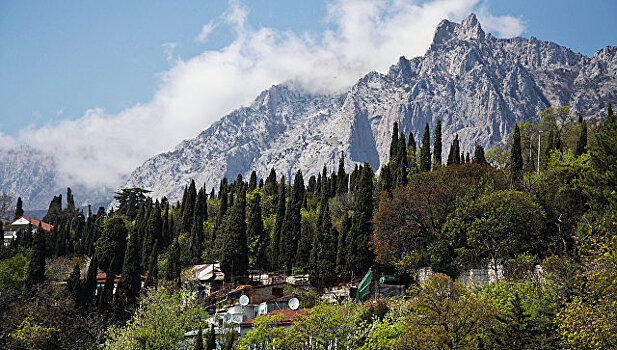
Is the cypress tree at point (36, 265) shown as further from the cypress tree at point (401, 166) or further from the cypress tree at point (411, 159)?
the cypress tree at point (411, 159)

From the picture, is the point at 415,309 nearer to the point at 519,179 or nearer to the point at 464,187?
the point at 464,187

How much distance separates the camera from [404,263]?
139 ft

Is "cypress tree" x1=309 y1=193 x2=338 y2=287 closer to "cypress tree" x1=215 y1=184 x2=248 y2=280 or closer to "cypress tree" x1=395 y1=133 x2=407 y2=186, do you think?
"cypress tree" x1=395 y1=133 x2=407 y2=186

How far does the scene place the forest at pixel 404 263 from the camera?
88.2ft

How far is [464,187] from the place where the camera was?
44.3 meters

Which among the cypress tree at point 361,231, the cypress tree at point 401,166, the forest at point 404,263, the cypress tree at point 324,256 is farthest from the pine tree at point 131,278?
the cypress tree at point 401,166

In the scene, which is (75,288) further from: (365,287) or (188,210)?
(188,210)

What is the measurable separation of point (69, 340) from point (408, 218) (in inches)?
1152

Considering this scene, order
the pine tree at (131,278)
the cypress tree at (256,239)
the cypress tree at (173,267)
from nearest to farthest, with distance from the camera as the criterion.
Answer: the pine tree at (131,278) < the cypress tree at (173,267) < the cypress tree at (256,239)

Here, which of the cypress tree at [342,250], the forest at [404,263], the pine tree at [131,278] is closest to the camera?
the forest at [404,263]

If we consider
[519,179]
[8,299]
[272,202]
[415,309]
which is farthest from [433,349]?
[272,202]

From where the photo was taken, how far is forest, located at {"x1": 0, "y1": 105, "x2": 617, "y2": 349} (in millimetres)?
26875

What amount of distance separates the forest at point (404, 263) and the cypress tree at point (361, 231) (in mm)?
119

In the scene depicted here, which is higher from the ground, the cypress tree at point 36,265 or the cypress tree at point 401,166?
the cypress tree at point 401,166
